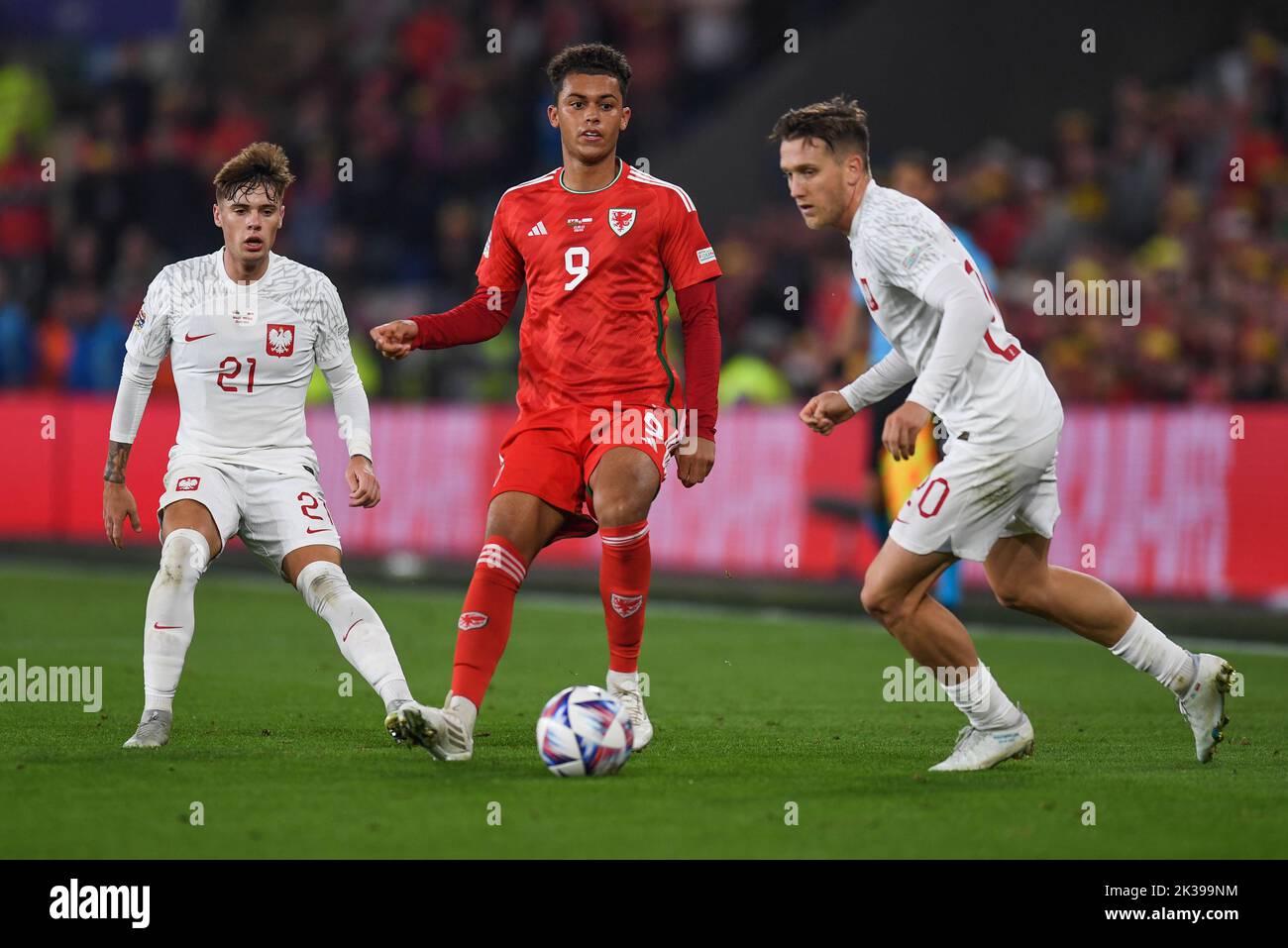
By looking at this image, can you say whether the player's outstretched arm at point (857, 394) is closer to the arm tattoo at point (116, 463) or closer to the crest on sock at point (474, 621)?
the crest on sock at point (474, 621)

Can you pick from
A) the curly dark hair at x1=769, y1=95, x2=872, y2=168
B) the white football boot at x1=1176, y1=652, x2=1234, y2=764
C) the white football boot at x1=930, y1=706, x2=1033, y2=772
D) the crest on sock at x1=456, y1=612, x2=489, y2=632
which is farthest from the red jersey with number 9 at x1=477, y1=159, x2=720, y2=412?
the white football boot at x1=1176, y1=652, x2=1234, y2=764

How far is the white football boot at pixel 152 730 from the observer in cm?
709

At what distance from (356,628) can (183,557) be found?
0.68 metres

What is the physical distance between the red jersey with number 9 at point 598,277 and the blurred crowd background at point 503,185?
15.4 feet

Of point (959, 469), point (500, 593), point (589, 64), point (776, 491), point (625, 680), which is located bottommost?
point (625, 680)

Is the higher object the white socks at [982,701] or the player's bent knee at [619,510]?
the player's bent knee at [619,510]

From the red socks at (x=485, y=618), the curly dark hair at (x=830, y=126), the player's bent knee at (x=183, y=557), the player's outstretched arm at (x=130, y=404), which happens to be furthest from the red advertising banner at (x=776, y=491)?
the player's bent knee at (x=183, y=557)

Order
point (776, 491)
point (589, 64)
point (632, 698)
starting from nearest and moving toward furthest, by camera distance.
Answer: point (589, 64) < point (632, 698) < point (776, 491)

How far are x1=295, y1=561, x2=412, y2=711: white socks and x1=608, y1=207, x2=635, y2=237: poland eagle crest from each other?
65.7 inches

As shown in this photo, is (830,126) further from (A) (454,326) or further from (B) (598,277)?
(A) (454,326)

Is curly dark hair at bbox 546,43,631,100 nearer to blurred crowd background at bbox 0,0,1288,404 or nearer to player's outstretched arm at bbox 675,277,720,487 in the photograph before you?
player's outstretched arm at bbox 675,277,720,487

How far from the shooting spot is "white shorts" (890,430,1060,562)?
664cm

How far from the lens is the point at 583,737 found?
6453mm

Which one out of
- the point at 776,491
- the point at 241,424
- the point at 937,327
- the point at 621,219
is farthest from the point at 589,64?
the point at 776,491
